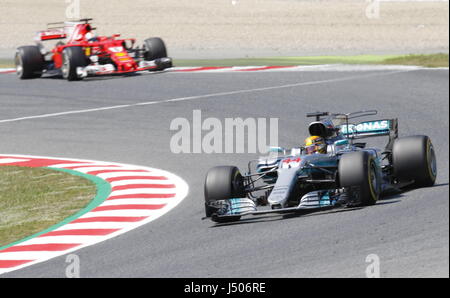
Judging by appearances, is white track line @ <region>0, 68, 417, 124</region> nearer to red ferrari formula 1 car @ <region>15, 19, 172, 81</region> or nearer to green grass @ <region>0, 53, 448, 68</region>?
green grass @ <region>0, 53, 448, 68</region>

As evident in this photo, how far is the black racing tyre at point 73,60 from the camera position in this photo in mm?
23125

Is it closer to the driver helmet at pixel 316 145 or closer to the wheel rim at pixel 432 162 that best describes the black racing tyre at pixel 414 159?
the wheel rim at pixel 432 162

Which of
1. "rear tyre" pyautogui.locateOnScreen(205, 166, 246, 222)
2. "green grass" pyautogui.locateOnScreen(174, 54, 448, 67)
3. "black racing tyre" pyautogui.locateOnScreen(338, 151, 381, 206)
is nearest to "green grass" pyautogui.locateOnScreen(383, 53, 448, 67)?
"green grass" pyautogui.locateOnScreen(174, 54, 448, 67)

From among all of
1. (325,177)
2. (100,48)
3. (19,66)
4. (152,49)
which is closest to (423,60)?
(152,49)

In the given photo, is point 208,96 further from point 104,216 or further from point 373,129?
point 104,216

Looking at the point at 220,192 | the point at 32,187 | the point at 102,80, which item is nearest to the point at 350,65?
the point at 102,80

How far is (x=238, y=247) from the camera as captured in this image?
9.23 m

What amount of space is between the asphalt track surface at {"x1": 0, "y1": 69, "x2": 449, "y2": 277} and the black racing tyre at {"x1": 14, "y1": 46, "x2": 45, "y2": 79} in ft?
1.03

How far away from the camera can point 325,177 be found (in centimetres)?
1090

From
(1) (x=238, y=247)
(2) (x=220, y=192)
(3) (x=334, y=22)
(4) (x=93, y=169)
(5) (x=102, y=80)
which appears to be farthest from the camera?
(3) (x=334, y=22)

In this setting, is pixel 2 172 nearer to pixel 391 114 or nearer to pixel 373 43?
pixel 391 114

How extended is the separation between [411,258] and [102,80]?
16.6m

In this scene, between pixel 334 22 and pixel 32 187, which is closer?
pixel 32 187

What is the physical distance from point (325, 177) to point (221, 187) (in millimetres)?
1199
